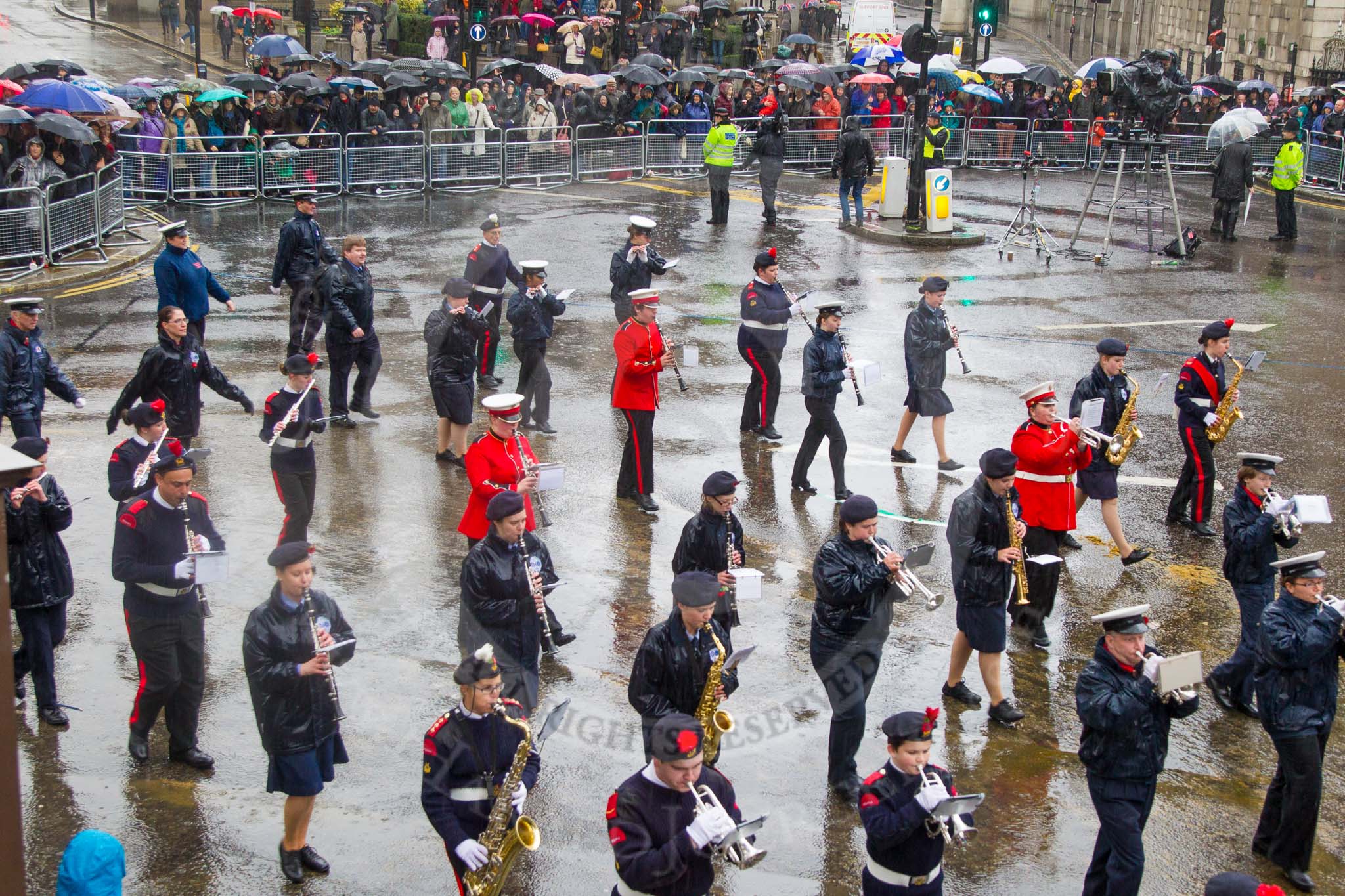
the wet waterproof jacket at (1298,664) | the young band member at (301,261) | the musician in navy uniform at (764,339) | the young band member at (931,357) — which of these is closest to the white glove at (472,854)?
the wet waterproof jacket at (1298,664)

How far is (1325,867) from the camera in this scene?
7586 mm

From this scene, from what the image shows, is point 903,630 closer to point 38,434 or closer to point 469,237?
point 38,434

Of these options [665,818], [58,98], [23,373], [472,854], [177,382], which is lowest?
[472,854]

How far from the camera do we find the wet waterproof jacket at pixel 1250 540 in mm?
9000

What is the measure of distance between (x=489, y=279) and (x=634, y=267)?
4.99ft

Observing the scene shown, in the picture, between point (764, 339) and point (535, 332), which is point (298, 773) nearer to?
point (535, 332)

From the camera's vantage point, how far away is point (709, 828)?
5609 millimetres

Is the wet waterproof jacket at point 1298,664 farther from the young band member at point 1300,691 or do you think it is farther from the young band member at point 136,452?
the young band member at point 136,452

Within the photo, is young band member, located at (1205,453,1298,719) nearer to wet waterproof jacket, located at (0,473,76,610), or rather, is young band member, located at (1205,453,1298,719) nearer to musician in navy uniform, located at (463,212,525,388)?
wet waterproof jacket, located at (0,473,76,610)

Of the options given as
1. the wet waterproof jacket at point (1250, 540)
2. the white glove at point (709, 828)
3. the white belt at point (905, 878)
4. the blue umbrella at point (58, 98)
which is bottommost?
the white belt at point (905, 878)

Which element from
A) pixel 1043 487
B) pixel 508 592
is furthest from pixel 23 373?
pixel 1043 487

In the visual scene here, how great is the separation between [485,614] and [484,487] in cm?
150

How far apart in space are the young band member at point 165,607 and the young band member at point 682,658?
257 centimetres

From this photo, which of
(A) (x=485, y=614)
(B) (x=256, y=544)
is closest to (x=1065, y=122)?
(B) (x=256, y=544)
